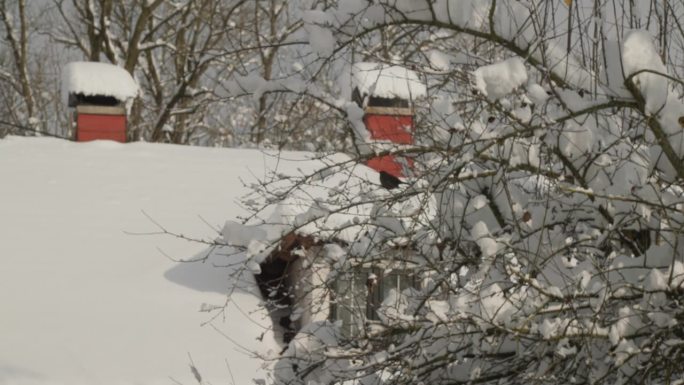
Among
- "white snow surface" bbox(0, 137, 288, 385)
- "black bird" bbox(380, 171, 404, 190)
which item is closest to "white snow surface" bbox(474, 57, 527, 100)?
"black bird" bbox(380, 171, 404, 190)

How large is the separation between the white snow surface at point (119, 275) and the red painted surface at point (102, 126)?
88cm

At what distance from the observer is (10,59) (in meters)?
26.9

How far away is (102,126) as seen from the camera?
36.5 ft

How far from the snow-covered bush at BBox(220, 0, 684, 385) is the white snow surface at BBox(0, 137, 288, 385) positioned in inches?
41.5

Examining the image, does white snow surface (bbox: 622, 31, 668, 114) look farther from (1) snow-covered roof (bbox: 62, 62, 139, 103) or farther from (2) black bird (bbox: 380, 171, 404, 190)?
(1) snow-covered roof (bbox: 62, 62, 139, 103)

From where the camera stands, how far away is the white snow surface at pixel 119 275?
6520 millimetres

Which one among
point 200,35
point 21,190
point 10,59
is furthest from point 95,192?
point 10,59

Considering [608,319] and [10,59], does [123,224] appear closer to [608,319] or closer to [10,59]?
[608,319]

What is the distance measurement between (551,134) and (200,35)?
→ 21.0m

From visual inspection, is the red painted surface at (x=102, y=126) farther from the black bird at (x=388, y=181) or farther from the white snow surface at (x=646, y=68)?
the white snow surface at (x=646, y=68)

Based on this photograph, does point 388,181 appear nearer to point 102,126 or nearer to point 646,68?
point 646,68

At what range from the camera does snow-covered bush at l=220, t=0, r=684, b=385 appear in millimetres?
3672

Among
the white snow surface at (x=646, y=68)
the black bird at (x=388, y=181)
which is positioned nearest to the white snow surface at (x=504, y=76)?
the white snow surface at (x=646, y=68)

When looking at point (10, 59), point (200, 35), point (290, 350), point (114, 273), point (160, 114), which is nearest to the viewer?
point (290, 350)
